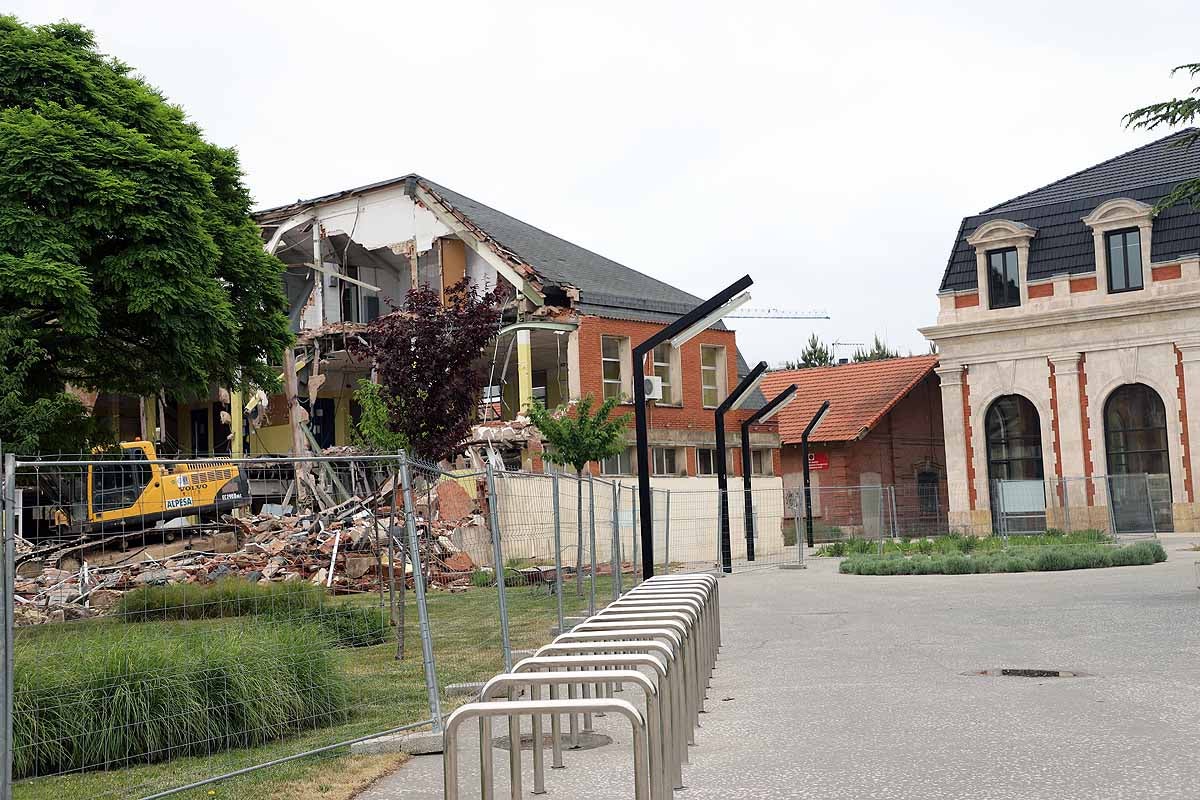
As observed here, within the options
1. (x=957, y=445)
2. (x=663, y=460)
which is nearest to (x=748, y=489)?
(x=663, y=460)

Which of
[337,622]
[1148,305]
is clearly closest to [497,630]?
[337,622]

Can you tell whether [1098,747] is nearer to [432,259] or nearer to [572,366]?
[572,366]

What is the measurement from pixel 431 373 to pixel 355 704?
15.7 metres

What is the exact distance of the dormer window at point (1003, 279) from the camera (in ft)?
144

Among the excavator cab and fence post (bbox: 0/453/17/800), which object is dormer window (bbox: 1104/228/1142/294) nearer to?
the excavator cab

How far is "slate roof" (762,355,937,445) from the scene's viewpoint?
Answer: 4844 centimetres

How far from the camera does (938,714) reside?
381 inches

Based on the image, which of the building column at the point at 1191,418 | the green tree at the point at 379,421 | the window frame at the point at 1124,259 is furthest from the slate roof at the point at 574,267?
the building column at the point at 1191,418

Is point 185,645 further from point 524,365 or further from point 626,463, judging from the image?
point 626,463

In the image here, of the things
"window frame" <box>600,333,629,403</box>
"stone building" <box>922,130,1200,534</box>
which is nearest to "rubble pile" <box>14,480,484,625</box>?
"window frame" <box>600,333,629,403</box>

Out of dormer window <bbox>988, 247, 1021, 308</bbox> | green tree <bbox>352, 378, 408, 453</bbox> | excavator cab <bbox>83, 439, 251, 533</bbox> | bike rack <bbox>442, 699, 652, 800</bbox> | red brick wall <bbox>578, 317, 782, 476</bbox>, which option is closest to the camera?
bike rack <bbox>442, 699, 652, 800</bbox>

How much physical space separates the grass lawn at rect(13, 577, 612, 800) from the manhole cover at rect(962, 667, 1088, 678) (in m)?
4.49

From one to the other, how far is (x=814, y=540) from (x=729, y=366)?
600cm

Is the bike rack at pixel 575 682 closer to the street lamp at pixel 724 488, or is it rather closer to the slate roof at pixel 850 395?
the street lamp at pixel 724 488
